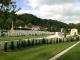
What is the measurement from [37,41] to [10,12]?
692 cm

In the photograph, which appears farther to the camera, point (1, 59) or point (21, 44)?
point (21, 44)

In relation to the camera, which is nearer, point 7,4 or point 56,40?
point 7,4

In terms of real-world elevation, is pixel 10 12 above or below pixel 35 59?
above

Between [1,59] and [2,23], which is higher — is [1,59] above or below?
below

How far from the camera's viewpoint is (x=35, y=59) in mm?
19703

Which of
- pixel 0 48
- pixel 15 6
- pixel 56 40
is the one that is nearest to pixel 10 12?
pixel 15 6

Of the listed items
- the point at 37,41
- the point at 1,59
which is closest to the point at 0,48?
the point at 1,59

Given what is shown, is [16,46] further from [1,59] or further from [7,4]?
[1,59]

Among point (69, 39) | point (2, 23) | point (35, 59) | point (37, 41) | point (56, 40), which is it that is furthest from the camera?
point (69, 39)

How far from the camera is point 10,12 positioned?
37906 mm

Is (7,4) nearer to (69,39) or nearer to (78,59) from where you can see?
(78,59)

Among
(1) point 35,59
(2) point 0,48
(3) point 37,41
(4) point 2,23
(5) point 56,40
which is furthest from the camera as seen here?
(5) point 56,40

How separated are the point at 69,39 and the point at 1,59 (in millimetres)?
44284

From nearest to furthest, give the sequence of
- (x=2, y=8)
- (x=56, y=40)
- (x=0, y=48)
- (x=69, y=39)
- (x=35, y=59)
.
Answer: (x=35, y=59) → (x=0, y=48) → (x=2, y=8) → (x=56, y=40) → (x=69, y=39)
